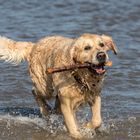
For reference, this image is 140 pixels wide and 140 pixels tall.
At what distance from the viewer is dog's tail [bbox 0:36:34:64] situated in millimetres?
8633

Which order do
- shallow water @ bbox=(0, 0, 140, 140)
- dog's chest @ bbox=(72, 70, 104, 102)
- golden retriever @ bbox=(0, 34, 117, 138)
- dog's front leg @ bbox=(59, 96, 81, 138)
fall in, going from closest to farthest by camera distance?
golden retriever @ bbox=(0, 34, 117, 138), dog's chest @ bbox=(72, 70, 104, 102), dog's front leg @ bbox=(59, 96, 81, 138), shallow water @ bbox=(0, 0, 140, 140)

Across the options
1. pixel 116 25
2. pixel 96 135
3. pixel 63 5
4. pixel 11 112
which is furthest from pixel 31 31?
pixel 96 135

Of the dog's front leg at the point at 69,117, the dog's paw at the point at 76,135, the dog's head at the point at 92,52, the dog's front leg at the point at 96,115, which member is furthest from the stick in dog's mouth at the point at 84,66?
the dog's paw at the point at 76,135

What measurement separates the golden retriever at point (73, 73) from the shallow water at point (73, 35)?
353 mm

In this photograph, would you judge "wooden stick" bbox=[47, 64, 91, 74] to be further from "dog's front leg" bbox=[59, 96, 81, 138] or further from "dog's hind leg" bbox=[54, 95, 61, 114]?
"dog's hind leg" bbox=[54, 95, 61, 114]

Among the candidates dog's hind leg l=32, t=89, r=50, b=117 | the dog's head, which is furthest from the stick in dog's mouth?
dog's hind leg l=32, t=89, r=50, b=117

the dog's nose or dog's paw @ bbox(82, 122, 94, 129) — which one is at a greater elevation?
the dog's nose

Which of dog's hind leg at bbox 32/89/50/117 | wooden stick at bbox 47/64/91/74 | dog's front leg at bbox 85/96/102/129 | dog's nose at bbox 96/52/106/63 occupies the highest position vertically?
dog's nose at bbox 96/52/106/63

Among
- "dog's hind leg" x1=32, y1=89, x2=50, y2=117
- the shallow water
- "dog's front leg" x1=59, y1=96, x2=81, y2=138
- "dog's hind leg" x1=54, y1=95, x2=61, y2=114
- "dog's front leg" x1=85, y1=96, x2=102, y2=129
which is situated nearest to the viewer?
"dog's front leg" x1=59, y1=96, x2=81, y2=138

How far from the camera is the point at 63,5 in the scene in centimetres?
1667

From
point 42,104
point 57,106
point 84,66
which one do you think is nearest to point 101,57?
point 84,66

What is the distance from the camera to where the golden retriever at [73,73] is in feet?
23.1

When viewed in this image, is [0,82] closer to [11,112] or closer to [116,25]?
[11,112]

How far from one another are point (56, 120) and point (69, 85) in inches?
46.8
